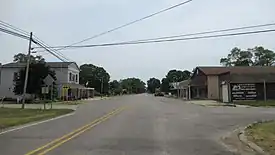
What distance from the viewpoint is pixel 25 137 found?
13664 millimetres

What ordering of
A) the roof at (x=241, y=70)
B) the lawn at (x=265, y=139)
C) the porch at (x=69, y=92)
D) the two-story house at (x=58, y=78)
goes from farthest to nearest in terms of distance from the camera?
1. the two-story house at (x=58, y=78)
2. the porch at (x=69, y=92)
3. the roof at (x=241, y=70)
4. the lawn at (x=265, y=139)

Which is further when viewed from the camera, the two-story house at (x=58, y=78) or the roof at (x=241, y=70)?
the two-story house at (x=58, y=78)

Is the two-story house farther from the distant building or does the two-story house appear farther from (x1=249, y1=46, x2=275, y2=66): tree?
(x1=249, y1=46, x2=275, y2=66): tree

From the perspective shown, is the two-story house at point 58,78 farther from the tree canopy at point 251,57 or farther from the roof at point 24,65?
the tree canopy at point 251,57

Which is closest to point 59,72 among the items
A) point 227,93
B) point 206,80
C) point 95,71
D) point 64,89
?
point 64,89

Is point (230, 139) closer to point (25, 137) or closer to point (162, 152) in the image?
point (162, 152)

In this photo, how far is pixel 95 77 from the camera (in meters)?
134

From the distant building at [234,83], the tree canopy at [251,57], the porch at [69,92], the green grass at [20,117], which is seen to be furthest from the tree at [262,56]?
the green grass at [20,117]

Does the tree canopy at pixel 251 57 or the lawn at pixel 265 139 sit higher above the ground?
the tree canopy at pixel 251 57

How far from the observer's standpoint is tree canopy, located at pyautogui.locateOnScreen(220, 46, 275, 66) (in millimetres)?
112812

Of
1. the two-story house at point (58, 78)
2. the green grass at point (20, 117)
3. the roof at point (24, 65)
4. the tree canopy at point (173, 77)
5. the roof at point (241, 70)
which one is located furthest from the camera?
the tree canopy at point (173, 77)

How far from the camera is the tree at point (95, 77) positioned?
130500 millimetres

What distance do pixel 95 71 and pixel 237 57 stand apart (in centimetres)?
5080

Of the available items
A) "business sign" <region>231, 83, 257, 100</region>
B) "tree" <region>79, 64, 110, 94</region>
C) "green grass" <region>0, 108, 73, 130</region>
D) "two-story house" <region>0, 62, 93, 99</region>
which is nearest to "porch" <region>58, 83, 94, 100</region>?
"two-story house" <region>0, 62, 93, 99</region>
